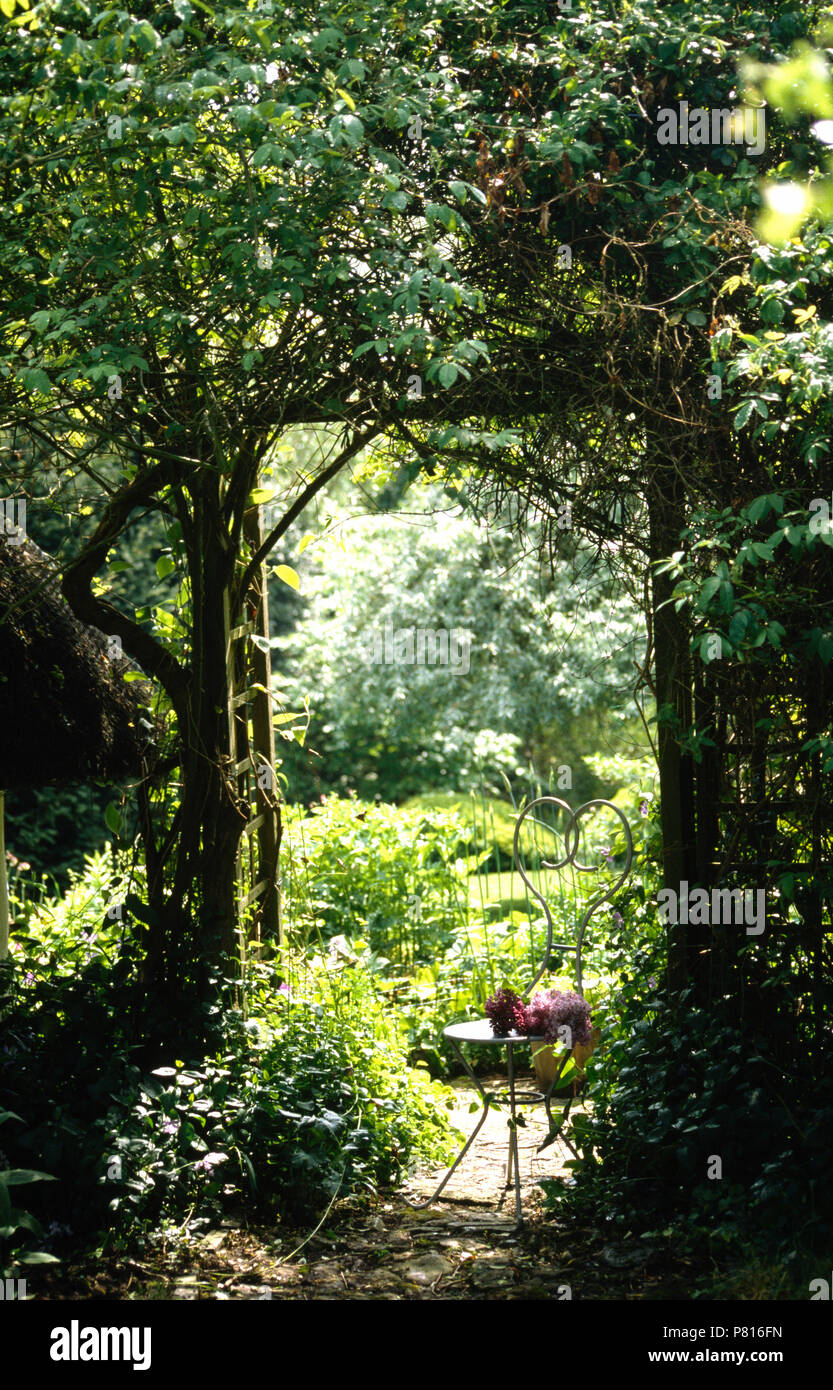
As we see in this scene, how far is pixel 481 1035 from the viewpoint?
407cm

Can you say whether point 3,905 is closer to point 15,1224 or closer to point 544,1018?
point 15,1224

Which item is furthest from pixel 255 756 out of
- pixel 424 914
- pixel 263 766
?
pixel 424 914

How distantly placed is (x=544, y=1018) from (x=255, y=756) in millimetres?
1682

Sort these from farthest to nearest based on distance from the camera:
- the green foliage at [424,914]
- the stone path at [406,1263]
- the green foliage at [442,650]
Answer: the green foliage at [442,650] < the green foliage at [424,914] < the stone path at [406,1263]

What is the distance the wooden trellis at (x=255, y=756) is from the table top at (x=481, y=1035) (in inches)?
41.3

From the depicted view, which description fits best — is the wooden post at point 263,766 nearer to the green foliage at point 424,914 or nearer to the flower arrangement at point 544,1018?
the green foliage at point 424,914

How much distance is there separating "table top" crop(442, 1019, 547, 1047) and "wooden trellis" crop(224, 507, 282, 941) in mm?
1050

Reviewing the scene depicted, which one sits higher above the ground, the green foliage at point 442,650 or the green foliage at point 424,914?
the green foliage at point 442,650

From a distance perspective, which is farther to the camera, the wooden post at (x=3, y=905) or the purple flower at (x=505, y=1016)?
the wooden post at (x=3, y=905)

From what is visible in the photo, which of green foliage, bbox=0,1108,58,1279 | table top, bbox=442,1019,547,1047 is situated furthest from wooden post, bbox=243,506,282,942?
green foliage, bbox=0,1108,58,1279

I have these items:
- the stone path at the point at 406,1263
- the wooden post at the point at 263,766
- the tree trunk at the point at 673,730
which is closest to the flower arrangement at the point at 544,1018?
the tree trunk at the point at 673,730

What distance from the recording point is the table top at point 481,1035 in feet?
13.1

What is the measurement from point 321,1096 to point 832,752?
85.5 inches

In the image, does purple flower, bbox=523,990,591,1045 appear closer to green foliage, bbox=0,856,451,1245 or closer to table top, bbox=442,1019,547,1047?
table top, bbox=442,1019,547,1047
